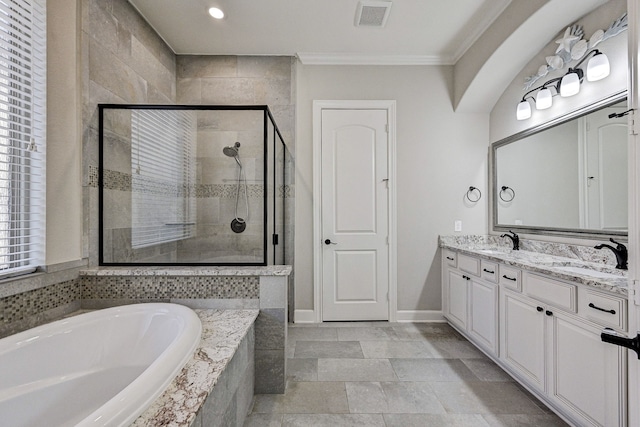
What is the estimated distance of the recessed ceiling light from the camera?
2.34 meters

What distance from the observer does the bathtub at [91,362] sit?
1.07m

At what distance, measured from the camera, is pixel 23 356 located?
48.4 inches

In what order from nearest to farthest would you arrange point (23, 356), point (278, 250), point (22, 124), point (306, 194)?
point (23, 356)
point (22, 124)
point (278, 250)
point (306, 194)

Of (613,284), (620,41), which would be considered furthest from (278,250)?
(620,41)

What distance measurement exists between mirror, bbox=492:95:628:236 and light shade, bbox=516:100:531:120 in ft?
0.46

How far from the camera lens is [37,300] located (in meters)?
1.51

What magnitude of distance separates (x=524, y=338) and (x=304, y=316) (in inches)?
75.7

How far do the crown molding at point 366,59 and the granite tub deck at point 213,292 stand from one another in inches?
91.3

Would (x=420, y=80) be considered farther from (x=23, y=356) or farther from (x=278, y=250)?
(x=23, y=356)

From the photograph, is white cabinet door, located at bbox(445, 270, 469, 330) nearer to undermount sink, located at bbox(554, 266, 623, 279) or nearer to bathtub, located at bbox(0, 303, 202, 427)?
undermount sink, located at bbox(554, 266, 623, 279)

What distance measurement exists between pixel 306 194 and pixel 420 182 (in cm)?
124

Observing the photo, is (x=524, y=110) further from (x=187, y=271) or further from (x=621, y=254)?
(x=187, y=271)

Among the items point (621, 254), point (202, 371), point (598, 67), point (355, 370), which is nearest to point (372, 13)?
point (598, 67)

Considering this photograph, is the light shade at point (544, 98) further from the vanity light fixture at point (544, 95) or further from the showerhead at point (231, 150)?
the showerhead at point (231, 150)
